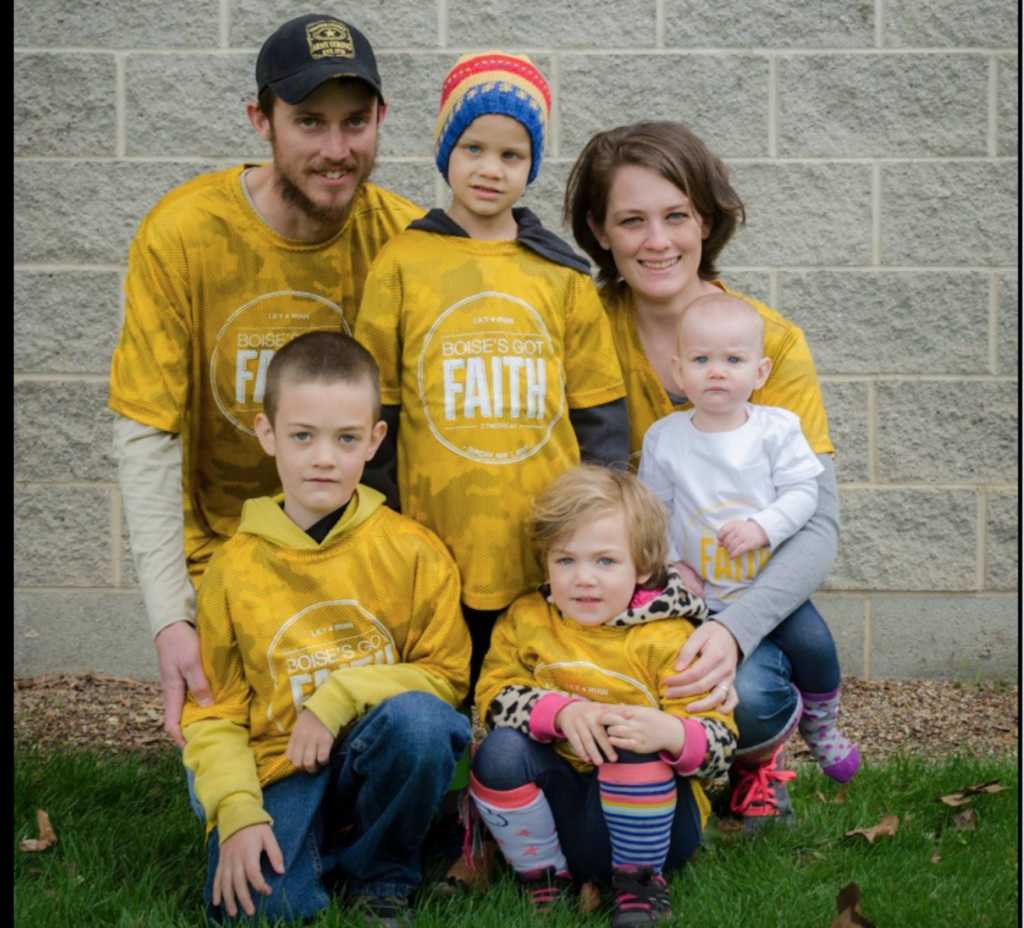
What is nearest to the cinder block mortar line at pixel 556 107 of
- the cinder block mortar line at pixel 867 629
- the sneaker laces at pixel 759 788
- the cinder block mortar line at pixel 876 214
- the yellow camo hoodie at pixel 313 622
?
the cinder block mortar line at pixel 876 214

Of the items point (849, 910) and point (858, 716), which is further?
point (858, 716)

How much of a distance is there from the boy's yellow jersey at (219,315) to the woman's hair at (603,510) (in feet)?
2.57

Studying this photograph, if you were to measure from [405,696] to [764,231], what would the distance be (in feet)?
8.84

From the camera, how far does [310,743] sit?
284cm

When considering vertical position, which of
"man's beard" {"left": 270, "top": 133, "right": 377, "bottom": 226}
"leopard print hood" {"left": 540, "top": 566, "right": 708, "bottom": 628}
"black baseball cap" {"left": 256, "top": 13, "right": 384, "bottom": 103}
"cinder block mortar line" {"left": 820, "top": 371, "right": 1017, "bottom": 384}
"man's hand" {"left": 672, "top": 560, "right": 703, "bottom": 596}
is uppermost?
"black baseball cap" {"left": 256, "top": 13, "right": 384, "bottom": 103}

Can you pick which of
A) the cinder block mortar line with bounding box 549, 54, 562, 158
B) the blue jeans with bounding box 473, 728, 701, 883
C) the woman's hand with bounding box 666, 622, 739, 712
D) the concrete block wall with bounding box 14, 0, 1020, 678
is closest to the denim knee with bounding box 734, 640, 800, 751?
the woman's hand with bounding box 666, 622, 739, 712

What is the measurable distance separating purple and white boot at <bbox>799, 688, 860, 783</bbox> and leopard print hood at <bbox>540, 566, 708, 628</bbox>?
48 cm

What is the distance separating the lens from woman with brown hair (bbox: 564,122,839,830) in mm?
3152

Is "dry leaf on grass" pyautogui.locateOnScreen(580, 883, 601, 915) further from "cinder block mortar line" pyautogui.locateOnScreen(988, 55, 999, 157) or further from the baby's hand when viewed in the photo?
"cinder block mortar line" pyautogui.locateOnScreen(988, 55, 999, 157)

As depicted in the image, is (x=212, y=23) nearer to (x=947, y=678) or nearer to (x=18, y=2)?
(x=18, y=2)

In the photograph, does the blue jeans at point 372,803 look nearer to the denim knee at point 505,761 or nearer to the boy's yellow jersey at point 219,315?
the denim knee at point 505,761

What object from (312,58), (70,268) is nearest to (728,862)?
(312,58)

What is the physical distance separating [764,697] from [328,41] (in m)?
1.79

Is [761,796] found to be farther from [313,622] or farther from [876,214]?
[876,214]
